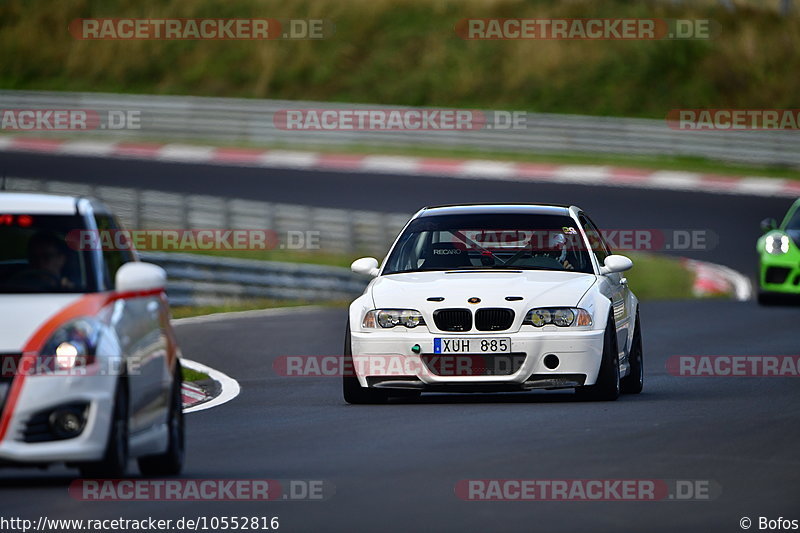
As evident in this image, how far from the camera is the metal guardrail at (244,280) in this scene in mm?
25828

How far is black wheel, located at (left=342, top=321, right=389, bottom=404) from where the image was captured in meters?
12.9

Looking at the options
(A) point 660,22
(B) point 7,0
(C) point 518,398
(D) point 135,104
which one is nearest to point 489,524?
Answer: (C) point 518,398

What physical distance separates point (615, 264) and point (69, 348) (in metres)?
5.91

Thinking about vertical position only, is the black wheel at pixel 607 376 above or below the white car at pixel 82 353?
below

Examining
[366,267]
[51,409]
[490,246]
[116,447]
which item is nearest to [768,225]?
[490,246]

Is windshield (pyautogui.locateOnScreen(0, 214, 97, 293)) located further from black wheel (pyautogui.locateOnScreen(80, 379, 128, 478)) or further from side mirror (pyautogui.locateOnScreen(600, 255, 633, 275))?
side mirror (pyautogui.locateOnScreen(600, 255, 633, 275))

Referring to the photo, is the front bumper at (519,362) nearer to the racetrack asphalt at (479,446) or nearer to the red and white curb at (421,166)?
the racetrack asphalt at (479,446)

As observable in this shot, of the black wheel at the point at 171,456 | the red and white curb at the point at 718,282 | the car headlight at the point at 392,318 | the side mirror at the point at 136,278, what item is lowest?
the red and white curb at the point at 718,282

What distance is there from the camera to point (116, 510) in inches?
321

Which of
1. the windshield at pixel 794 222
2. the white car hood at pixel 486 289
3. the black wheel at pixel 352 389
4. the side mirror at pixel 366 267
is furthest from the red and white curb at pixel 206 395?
the windshield at pixel 794 222

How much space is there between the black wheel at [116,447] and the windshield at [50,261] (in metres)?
0.61

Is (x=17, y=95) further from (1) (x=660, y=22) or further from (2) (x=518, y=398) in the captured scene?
(2) (x=518, y=398)

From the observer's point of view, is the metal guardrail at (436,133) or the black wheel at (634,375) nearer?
the black wheel at (634,375)

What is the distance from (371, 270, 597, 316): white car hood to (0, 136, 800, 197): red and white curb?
78.9 ft
